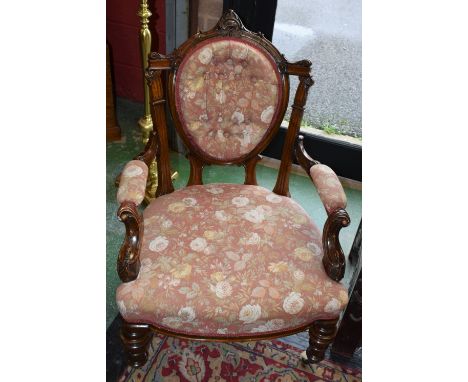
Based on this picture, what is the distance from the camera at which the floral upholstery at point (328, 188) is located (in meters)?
1.52

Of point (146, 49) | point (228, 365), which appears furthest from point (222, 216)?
point (146, 49)

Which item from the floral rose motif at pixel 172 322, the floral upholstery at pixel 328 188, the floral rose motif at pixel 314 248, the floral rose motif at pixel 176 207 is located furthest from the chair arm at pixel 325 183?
the floral rose motif at pixel 172 322

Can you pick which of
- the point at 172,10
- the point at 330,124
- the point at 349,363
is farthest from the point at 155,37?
the point at 349,363

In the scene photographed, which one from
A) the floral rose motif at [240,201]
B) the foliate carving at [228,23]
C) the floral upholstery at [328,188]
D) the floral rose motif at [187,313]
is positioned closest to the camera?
the floral rose motif at [187,313]

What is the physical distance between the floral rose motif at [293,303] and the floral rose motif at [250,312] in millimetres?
84

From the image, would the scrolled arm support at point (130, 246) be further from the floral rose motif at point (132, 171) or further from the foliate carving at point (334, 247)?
the foliate carving at point (334, 247)

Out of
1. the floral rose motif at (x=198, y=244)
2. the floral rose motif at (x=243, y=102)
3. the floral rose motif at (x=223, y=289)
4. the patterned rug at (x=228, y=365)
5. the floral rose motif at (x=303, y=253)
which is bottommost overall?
the patterned rug at (x=228, y=365)

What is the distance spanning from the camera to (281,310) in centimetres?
143

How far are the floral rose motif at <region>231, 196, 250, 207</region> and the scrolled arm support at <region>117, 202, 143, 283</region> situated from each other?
430 millimetres

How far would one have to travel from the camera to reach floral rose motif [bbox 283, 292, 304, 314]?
1.43 meters

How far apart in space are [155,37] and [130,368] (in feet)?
6.33

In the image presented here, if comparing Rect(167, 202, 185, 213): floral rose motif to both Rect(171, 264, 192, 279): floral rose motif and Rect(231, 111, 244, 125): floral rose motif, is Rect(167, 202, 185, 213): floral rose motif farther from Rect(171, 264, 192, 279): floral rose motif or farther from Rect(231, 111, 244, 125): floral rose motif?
Rect(231, 111, 244, 125): floral rose motif

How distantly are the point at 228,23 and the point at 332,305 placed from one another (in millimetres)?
1023

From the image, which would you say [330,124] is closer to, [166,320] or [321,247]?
[321,247]
